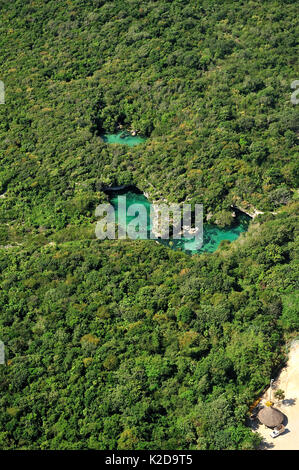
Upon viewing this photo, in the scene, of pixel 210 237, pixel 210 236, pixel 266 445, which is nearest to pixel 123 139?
pixel 210 236

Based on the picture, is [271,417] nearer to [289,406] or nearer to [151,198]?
[289,406]

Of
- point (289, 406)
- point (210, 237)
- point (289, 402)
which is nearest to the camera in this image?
point (289, 406)

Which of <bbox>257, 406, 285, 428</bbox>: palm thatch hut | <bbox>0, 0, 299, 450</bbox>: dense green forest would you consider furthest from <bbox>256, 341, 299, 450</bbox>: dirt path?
<bbox>0, 0, 299, 450</bbox>: dense green forest

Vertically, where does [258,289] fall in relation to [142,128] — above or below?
below

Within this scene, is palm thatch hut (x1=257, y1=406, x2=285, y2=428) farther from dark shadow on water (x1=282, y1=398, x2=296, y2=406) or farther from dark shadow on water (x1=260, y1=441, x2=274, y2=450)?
dark shadow on water (x1=282, y1=398, x2=296, y2=406)

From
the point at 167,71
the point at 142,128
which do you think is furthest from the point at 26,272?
the point at 167,71
